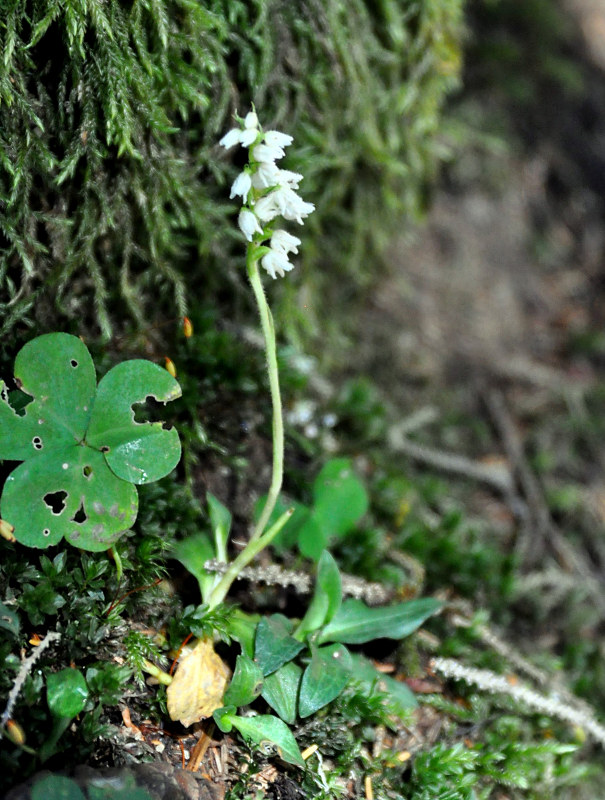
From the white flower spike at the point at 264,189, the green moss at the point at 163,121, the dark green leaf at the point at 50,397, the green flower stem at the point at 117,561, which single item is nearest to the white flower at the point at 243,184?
the white flower spike at the point at 264,189

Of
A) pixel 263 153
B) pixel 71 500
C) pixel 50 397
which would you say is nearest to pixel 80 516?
pixel 71 500

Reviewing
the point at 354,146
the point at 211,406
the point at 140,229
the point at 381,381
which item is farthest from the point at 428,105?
the point at 211,406

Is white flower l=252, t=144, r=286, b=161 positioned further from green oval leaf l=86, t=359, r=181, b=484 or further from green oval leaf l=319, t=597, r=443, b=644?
green oval leaf l=319, t=597, r=443, b=644

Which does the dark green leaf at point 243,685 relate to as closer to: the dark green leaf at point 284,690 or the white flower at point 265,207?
the dark green leaf at point 284,690

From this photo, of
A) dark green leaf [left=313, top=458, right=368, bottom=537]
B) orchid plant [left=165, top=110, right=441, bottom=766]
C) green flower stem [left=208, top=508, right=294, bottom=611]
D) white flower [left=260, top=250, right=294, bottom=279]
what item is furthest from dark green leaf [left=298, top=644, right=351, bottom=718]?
white flower [left=260, top=250, right=294, bottom=279]

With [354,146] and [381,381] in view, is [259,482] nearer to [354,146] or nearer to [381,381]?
[381,381]

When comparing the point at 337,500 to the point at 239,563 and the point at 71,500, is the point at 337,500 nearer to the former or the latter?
the point at 239,563

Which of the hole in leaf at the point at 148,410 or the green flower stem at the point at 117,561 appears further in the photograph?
the hole in leaf at the point at 148,410

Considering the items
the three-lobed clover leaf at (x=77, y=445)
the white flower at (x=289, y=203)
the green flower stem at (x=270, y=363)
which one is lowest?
the three-lobed clover leaf at (x=77, y=445)
